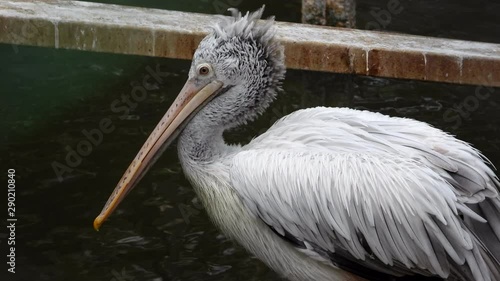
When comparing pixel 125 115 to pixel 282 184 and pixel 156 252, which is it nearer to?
pixel 156 252

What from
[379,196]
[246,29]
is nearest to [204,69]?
[246,29]

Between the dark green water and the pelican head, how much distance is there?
3.27ft

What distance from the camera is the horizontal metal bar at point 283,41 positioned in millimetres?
5555

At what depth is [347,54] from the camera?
5570 mm

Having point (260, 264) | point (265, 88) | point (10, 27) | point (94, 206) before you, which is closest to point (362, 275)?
point (265, 88)

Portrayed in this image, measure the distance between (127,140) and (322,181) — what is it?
2838 mm

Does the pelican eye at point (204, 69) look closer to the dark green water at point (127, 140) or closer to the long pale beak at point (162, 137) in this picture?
the long pale beak at point (162, 137)

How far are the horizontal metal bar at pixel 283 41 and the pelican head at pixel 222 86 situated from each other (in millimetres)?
952

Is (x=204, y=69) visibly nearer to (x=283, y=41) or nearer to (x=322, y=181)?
(x=322, y=181)

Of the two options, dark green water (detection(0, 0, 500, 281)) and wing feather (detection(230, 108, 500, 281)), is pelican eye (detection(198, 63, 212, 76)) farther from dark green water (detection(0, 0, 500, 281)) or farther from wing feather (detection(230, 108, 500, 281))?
dark green water (detection(0, 0, 500, 281))

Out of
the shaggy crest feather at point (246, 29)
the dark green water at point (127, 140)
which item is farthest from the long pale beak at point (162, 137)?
the dark green water at point (127, 140)

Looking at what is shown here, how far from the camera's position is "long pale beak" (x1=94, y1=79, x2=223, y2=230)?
183 inches

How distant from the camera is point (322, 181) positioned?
4.29 metres

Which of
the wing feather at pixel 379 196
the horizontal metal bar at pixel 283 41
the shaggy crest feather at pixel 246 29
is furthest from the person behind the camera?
the horizontal metal bar at pixel 283 41
